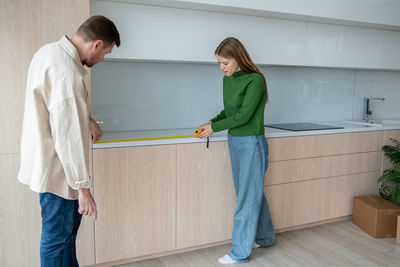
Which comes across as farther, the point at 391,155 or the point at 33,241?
the point at 391,155

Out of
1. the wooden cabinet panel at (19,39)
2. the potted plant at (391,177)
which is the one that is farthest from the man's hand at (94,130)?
the potted plant at (391,177)

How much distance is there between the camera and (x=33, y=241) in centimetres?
219

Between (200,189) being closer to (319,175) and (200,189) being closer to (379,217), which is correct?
(319,175)

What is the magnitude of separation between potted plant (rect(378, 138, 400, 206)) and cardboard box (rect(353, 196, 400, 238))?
97mm

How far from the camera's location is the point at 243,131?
2.42 metres

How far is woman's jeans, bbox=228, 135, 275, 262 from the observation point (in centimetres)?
241

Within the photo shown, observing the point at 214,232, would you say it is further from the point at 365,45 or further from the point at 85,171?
the point at 365,45

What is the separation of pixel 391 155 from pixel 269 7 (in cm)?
175

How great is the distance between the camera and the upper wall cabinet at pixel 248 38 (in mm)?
2477

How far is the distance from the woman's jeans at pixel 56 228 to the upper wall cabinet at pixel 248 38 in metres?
1.14

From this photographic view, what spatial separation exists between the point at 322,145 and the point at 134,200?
164 cm

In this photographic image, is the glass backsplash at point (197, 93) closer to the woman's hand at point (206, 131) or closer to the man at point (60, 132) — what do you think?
the woman's hand at point (206, 131)

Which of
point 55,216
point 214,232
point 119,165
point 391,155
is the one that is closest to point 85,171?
point 55,216

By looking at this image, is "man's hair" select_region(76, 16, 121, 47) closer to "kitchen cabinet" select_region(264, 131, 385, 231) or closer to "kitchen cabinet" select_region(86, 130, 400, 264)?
"kitchen cabinet" select_region(86, 130, 400, 264)
